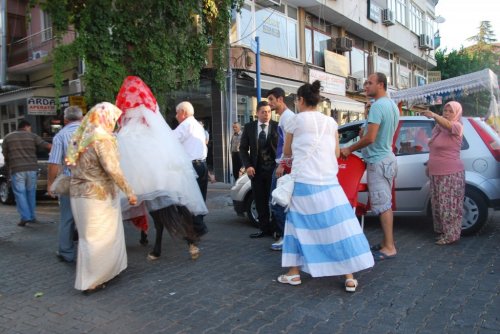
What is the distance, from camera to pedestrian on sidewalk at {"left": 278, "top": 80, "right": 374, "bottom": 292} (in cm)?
394

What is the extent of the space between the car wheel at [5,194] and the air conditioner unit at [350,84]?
15733 millimetres

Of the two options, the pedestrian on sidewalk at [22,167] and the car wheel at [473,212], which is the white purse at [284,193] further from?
the pedestrian on sidewalk at [22,167]

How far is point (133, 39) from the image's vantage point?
22.9ft

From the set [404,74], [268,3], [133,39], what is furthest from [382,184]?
[404,74]

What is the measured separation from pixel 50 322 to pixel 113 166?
139 cm

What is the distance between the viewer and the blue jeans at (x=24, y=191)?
807 cm

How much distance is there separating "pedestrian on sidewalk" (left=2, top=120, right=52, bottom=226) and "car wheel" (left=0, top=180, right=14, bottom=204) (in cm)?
336

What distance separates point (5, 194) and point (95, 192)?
850 cm

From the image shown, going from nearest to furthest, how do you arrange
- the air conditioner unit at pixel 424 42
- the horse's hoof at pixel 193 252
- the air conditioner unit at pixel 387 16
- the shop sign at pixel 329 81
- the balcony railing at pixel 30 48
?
Result: the horse's hoof at pixel 193 252 → the shop sign at pixel 329 81 → the balcony railing at pixel 30 48 → the air conditioner unit at pixel 387 16 → the air conditioner unit at pixel 424 42

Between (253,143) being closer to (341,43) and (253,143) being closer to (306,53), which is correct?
(306,53)

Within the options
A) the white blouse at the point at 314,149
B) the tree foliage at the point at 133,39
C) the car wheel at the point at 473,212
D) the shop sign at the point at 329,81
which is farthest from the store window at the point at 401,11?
the white blouse at the point at 314,149

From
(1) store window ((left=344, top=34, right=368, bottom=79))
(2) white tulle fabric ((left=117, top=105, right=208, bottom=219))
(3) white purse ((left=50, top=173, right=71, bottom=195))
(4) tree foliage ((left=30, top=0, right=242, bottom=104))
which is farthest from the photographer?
(1) store window ((left=344, top=34, right=368, bottom=79))

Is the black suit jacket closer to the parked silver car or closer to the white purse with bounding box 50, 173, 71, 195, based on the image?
the parked silver car

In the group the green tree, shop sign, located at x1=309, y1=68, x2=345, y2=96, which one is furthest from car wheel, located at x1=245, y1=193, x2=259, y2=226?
the green tree
